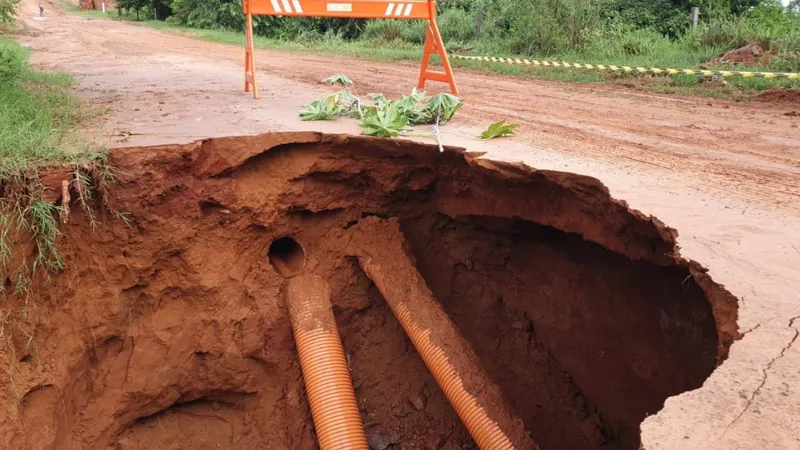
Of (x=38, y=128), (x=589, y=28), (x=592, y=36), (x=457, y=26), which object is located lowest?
(x=38, y=128)

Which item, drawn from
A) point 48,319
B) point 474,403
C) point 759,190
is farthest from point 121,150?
point 759,190

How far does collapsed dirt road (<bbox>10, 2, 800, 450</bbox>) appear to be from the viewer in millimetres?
2154

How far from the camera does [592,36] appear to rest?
1202cm

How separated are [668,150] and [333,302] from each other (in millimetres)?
2910

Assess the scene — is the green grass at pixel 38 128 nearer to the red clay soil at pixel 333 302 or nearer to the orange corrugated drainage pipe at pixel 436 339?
the red clay soil at pixel 333 302

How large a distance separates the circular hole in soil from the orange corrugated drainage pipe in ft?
1.43

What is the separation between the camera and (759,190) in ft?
13.3

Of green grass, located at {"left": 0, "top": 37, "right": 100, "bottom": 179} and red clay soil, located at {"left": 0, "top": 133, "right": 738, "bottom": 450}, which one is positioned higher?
green grass, located at {"left": 0, "top": 37, "right": 100, "bottom": 179}

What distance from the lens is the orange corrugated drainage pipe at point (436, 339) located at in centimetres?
397

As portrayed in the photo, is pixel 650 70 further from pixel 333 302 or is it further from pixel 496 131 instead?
pixel 333 302

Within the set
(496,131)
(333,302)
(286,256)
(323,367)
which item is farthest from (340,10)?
(323,367)

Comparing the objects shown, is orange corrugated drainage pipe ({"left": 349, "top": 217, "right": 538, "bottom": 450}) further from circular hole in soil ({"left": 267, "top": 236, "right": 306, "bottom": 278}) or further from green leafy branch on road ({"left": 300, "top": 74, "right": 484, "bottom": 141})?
green leafy branch on road ({"left": 300, "top": 74, "right": 484, "bottom": 141})

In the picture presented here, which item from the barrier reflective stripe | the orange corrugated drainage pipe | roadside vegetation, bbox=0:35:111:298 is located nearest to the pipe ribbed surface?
the orange corrugated drainage pipe

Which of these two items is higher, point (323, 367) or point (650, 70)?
point (650, 70)
